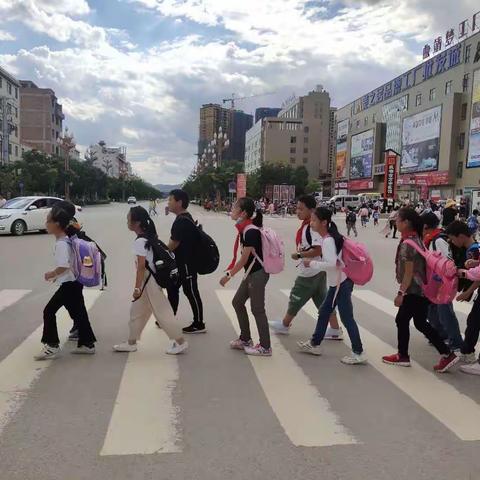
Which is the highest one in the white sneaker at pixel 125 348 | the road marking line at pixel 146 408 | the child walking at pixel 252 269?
the child walking at pixel 252 269

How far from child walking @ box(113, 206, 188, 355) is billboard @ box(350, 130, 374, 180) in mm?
76623

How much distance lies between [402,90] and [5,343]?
7272cm

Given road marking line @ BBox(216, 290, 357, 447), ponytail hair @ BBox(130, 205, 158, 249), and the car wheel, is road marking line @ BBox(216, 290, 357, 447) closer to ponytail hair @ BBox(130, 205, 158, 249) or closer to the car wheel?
ponytail hair @ BBox(130, 205, 158, 249)

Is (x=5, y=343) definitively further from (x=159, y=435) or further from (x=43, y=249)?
(x=43, y=249)

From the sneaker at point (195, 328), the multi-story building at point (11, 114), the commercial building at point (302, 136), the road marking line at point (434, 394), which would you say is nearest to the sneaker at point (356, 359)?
the road marking line at point (434, 394)

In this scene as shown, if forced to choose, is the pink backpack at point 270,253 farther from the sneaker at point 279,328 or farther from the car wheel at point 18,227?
the car wheel at point 18,227

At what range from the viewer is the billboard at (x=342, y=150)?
292 feet

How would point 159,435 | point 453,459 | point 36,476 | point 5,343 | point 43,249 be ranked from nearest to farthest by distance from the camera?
point 36,476, point 453,459, point 159,435, point 5,343, point 43,249

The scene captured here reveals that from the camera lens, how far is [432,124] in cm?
6100

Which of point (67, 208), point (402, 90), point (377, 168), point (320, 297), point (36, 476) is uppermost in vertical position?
point (402, 90)

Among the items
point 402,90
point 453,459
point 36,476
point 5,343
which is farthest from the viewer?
point 402,90

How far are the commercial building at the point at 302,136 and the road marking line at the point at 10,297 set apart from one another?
387 feet

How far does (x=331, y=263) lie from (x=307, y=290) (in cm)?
121

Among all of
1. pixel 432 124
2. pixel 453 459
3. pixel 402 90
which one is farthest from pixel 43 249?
pixel 402 90
